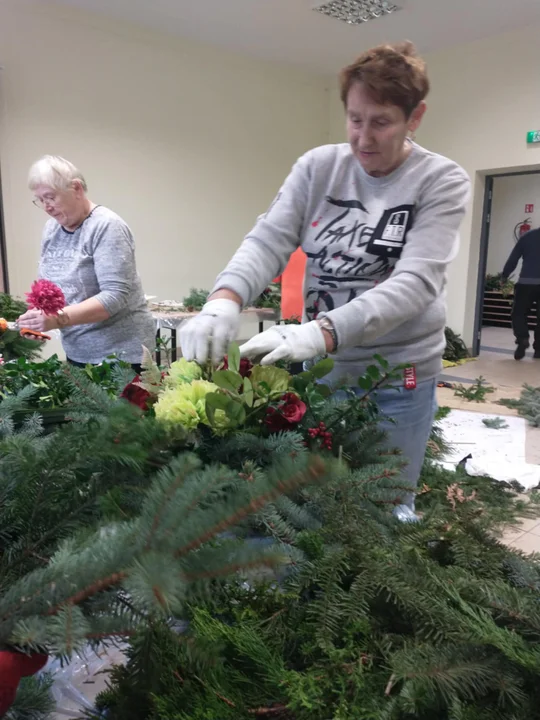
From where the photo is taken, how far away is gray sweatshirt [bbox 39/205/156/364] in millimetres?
2023

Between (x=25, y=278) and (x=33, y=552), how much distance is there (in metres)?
5.16

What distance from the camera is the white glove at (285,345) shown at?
0.98 meters

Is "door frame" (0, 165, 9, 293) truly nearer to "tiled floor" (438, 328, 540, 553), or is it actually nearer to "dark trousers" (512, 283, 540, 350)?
"tiled floor" (438, 328, 540, 553)

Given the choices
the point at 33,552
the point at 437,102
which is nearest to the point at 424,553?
the point at 33,552

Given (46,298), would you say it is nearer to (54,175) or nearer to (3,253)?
(54,175)

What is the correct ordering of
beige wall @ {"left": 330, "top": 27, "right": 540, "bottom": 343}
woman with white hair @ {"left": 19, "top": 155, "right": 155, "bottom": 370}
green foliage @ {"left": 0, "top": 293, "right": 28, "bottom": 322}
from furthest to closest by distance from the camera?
beige wall @ {"left": 330, "top": 27, "right": 540, "bottom": 343}
green foliage @ {"left": 0, "top": 293, "right": 28, "bottom": 322}
woman with white hair @ {"left": 19, "top": 155, "right": 155, "bottom": 370}

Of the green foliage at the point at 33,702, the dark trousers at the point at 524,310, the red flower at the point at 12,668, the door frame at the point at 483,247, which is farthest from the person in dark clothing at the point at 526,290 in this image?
the red flower at the point at 12,668

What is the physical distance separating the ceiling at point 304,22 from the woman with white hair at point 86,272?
3844 millimetres

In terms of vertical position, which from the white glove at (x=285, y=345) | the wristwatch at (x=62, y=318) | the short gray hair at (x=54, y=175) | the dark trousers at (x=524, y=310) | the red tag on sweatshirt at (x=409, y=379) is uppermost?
the short gray hair at (x=54, y=175)

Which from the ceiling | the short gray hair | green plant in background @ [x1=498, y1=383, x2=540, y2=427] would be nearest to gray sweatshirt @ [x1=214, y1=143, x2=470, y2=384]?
the short gray hair

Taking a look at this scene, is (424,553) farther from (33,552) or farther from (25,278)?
(25,278)

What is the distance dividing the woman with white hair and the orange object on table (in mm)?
1816

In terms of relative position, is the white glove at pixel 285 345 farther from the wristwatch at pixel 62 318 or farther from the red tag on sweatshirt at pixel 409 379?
the wristwatch at pixel 62 318

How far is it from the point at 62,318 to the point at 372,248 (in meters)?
1.18
